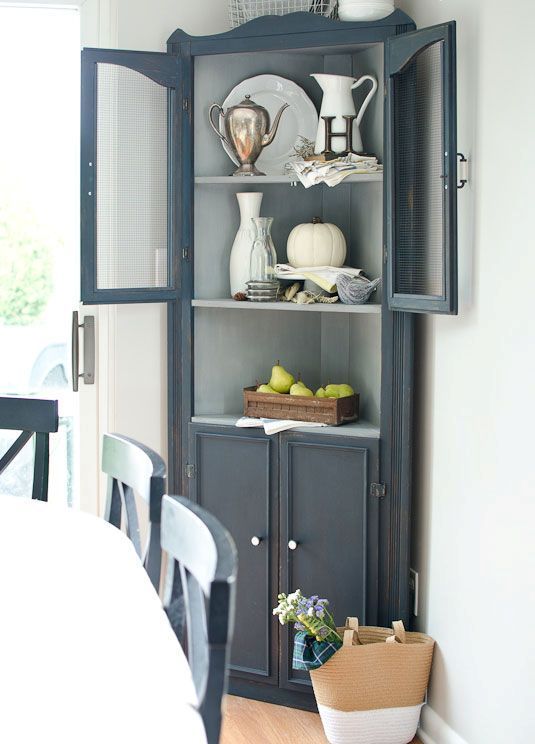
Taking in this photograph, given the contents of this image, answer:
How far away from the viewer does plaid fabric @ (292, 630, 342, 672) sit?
265cm

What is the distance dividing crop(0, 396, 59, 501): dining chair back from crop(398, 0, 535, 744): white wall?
40.3 inches

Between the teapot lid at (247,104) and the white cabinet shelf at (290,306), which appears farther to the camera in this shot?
the teapot lid at (247,104)

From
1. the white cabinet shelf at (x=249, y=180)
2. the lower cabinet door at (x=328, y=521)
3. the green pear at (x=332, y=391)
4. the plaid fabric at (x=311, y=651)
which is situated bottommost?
the plaid fabric at (x=311, y=651)

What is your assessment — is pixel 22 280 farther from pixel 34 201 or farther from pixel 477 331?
pixel 477 331

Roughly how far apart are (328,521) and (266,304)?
643 mm

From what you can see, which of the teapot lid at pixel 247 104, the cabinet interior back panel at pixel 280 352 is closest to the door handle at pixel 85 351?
the cabinet interior back panel at pixel 280 352

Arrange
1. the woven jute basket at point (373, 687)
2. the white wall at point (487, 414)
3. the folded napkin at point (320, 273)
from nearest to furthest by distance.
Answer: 1. the white wall at point (487, 414)
2. the woven jute basket at point (373, 687)
3. the folded napkin at point (320, 273)

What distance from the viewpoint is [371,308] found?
2770 mm

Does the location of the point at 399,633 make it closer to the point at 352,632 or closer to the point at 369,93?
the point at 352,632

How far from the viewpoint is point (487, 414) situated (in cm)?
243

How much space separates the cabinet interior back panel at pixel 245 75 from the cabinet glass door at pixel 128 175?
0.12m

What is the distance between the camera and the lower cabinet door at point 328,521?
111 inches

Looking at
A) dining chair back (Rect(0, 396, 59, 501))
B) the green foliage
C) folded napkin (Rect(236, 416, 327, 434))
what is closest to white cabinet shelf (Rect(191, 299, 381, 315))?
folded napkin (Rect(236, 416, 327, 434))

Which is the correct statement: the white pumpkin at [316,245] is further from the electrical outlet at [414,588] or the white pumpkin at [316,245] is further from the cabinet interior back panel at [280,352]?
the electrical outlet at [414,588]
